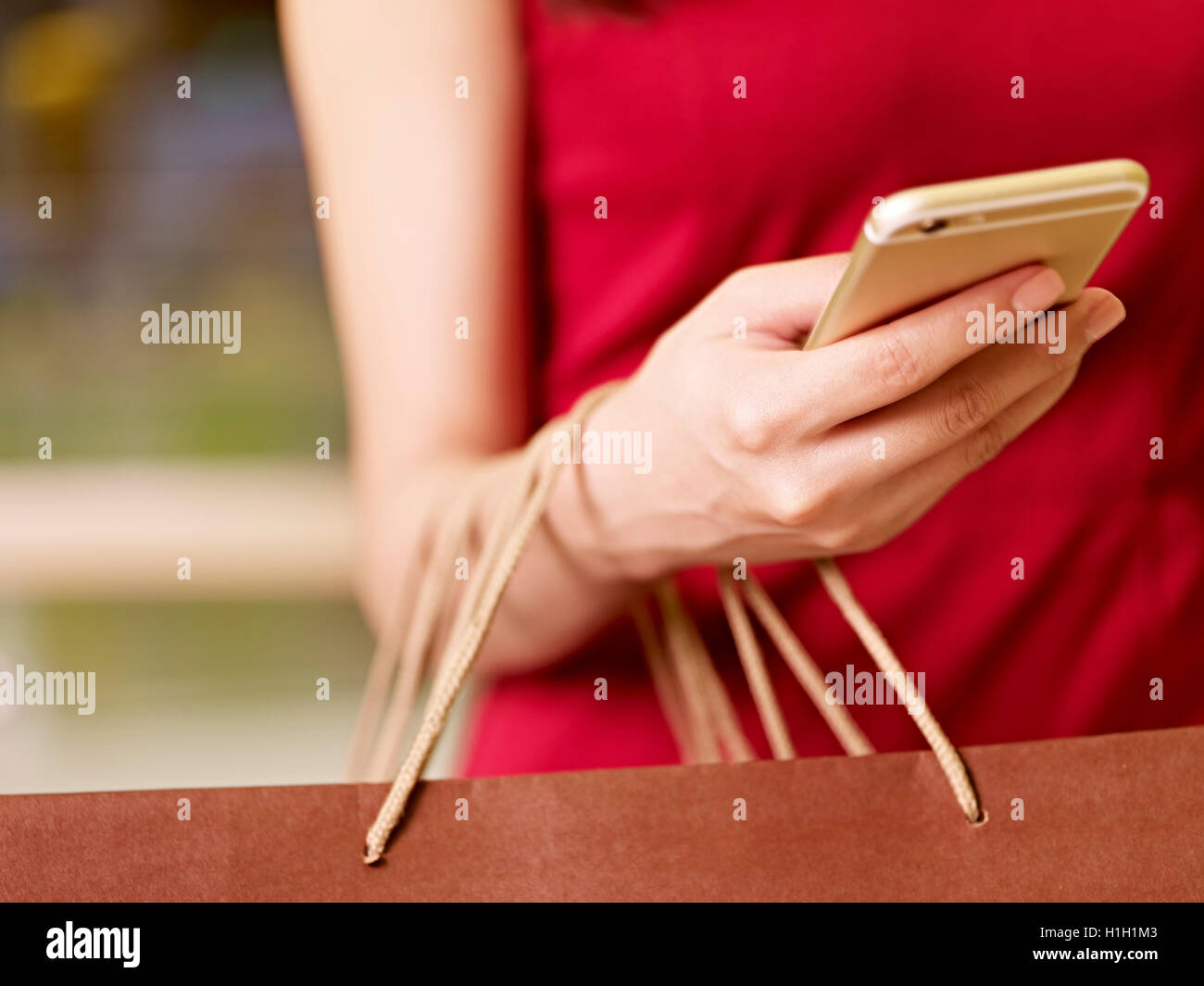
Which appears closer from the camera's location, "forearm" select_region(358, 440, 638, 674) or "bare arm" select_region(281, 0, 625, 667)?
"forearm" select_region(358, 440, 638, 674)

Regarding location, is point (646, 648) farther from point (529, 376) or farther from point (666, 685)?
point (529, 376)

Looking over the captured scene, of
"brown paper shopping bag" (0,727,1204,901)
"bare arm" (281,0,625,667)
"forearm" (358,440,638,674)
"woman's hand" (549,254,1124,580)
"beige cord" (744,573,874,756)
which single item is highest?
"bare arm" (281,0,625,667)

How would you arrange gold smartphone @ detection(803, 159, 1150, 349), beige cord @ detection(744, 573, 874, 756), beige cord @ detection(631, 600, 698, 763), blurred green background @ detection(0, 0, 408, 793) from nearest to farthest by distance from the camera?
gold smartphone @ detection(803, 159, 1150, 349) → beige cord @ detection(744, 573, 874, 756) → beige cord @ detection(631, 600, 698, 763) → blurred green background @ detection(0, 0, 408, 793)

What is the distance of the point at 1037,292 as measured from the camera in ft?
0.75

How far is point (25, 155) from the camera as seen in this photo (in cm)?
115

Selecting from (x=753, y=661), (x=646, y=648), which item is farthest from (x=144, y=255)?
(x=753, y=661)

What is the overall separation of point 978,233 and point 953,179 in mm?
274

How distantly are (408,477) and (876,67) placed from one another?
11.0 inches

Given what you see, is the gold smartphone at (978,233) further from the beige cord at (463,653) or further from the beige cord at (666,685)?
the beige cord at (666,685)

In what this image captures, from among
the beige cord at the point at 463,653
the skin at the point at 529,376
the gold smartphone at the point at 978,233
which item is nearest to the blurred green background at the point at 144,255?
the skin at the point at 529,376

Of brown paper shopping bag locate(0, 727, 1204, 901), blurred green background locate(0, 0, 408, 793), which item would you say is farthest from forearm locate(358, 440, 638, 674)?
blurred green background locate(0, 0, 408, 793)

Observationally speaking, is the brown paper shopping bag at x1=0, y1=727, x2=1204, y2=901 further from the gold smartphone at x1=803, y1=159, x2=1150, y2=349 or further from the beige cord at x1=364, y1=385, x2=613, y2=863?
the gold smartphone at x1=803, y1=159, x2=1150, y2=349

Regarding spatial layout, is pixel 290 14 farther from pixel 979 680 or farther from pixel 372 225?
pixel 979 680

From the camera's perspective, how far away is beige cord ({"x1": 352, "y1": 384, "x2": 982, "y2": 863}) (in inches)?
10.5
